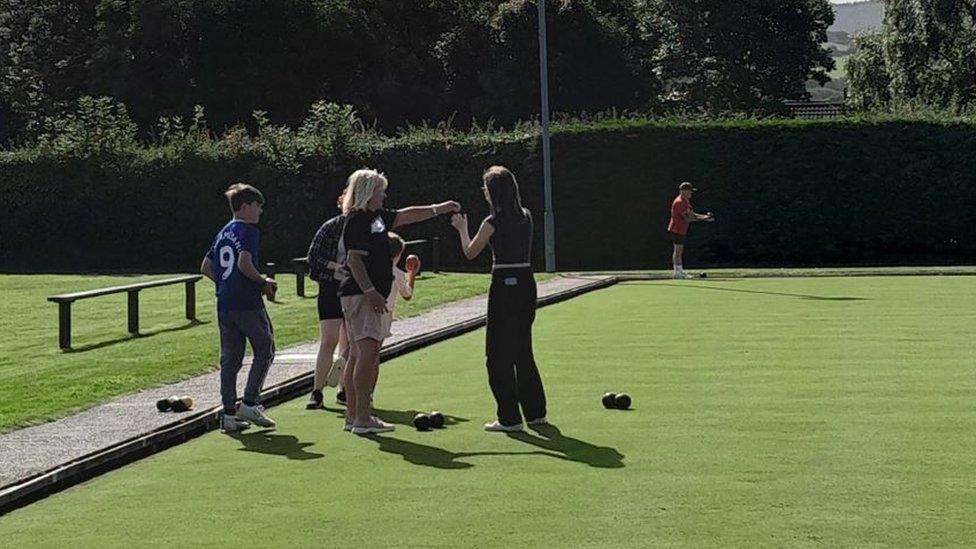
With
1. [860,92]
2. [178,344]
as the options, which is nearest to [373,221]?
[178,344]

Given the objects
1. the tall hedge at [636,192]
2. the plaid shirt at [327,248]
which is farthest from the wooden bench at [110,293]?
the tall hedge at [636,192]

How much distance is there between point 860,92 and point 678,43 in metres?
12.7

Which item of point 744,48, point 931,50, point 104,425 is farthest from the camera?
point 744,48

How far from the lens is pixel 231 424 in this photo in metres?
11.6

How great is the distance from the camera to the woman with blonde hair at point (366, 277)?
11.0 metres

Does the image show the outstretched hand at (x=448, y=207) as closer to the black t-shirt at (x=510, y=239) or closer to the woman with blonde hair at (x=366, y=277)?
the woman with blonde hair at (x=366, y=277)

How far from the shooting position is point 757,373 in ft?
47.8

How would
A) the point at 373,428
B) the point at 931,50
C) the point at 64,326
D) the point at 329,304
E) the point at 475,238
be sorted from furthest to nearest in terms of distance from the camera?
the point at 931,50 → the point at 64,326 → the point at 329,304 → the point at 373,428 → the point at 475,238

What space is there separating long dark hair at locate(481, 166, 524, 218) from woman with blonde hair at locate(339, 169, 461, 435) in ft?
0.81

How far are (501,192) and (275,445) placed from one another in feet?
7.38

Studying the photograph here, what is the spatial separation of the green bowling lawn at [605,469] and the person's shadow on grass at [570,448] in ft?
0.09

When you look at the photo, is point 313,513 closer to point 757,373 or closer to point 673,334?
point 757,373

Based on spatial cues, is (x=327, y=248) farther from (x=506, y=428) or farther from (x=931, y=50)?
(x=931, y=50)

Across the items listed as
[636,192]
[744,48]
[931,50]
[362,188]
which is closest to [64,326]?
[362,188]
